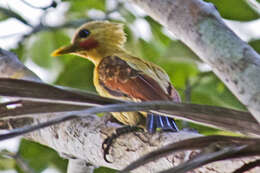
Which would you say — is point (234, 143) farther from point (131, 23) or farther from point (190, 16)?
point (131, 23)

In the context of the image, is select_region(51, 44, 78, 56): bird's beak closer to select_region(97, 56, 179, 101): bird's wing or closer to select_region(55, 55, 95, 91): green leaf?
select_region(55, 55, 95, 91): green leaf

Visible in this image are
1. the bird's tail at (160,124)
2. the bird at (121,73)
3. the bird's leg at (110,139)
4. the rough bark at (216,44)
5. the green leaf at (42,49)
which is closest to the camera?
the rough bark at (216,44)

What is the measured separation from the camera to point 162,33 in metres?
3.52

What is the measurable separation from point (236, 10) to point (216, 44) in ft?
3.34

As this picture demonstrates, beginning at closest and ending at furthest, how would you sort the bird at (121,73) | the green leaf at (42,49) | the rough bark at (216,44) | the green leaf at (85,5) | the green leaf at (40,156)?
the rough bark at (216,44) < the bird at (121,73) < the green leaf at (40,156) < the green leaf at (42,49) < the green leaf at (85,5)

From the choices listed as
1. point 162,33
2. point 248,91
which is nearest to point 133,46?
point 162,33

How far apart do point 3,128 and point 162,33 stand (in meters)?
1.55

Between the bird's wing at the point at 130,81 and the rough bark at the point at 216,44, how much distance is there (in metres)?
1.47

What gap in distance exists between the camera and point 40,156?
3.08 meters

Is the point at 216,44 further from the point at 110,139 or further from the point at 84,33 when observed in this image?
the point at 84,33

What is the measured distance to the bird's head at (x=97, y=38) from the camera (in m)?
3.78

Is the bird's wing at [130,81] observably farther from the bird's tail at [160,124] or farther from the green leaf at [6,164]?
the green leaf at [6,164]

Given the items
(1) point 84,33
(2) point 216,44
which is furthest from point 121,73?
(2) point 216,44

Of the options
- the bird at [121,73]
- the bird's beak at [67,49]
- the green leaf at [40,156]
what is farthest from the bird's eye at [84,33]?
the green leaf at [40,156]
